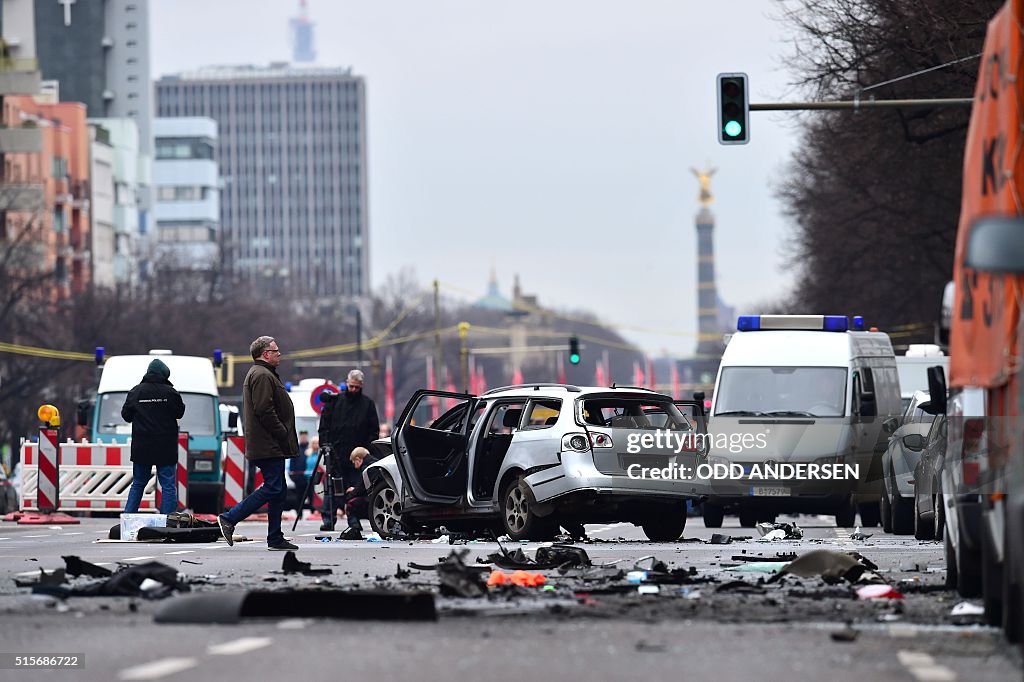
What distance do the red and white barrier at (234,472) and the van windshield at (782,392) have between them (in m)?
7.92

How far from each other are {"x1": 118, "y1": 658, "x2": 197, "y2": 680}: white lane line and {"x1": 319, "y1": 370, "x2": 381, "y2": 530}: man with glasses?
14758 millimetres

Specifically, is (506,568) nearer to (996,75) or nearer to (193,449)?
(996,75)

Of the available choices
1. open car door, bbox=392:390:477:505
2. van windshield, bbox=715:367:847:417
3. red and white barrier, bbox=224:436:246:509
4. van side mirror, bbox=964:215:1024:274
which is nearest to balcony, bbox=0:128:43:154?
red and white barrier, bbox=224:436:246:509

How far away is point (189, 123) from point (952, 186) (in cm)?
15231

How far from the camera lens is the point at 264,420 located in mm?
19781

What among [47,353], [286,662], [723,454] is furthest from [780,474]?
[47,353]

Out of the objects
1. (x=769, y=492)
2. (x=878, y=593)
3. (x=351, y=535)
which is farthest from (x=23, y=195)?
(x=878, y=593)

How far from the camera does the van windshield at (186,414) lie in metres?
39.1

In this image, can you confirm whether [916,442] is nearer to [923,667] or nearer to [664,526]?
[664,526]

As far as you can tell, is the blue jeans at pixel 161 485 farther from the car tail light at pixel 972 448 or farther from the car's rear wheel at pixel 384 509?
the car tail light at pixel 972 448

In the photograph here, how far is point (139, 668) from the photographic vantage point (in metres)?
9.48

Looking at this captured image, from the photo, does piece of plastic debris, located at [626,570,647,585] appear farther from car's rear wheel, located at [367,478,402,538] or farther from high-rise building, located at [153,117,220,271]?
high-rise building, located at [153,117,220,271]

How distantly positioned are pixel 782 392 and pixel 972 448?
17.6m

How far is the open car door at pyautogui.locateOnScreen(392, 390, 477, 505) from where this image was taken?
2234 centimetres
